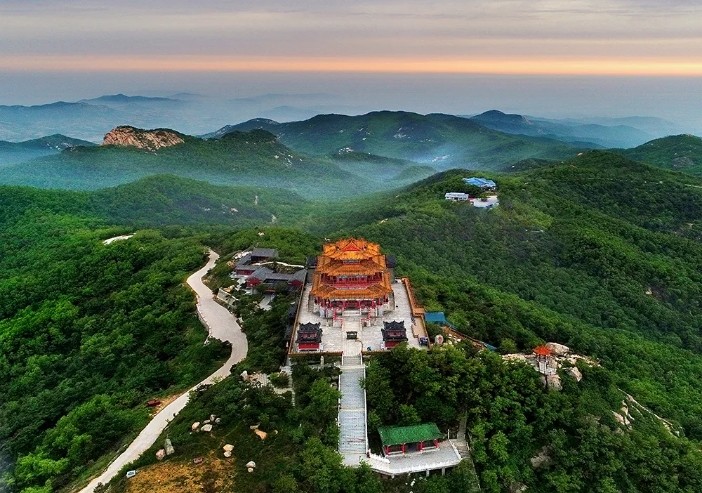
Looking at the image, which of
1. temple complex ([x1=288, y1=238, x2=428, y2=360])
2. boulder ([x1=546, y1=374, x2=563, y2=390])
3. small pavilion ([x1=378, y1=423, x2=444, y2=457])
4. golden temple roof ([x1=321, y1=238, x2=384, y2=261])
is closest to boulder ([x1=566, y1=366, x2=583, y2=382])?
boulder ([x1=546, y1=374, x2=563, y2=390])

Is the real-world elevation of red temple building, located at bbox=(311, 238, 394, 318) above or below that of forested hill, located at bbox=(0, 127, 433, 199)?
above

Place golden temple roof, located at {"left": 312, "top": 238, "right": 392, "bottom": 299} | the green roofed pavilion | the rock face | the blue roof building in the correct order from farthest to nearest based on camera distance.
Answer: the rock face → the blue roof building → golden temple roof, located at {"left": 312, "top": 238, "right": 392, "bottom": 299} → the green roofed pavilion

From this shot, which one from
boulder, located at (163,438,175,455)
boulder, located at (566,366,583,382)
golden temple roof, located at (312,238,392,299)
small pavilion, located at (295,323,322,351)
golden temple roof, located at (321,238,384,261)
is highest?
golden temple roof, located at (321,238,384,261)

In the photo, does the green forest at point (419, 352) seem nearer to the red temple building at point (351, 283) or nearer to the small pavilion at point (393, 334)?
the small pavilion at point (393, 334)

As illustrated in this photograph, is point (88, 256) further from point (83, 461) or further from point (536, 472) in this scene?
point (536, 472)

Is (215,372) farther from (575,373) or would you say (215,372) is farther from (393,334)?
(575,373)

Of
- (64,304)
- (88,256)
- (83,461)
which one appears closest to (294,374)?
(83,461)

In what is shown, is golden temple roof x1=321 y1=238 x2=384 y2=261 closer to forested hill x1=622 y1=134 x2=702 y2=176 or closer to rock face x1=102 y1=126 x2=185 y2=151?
forested hill x1=622 y1=134 x2=702 y2=176
